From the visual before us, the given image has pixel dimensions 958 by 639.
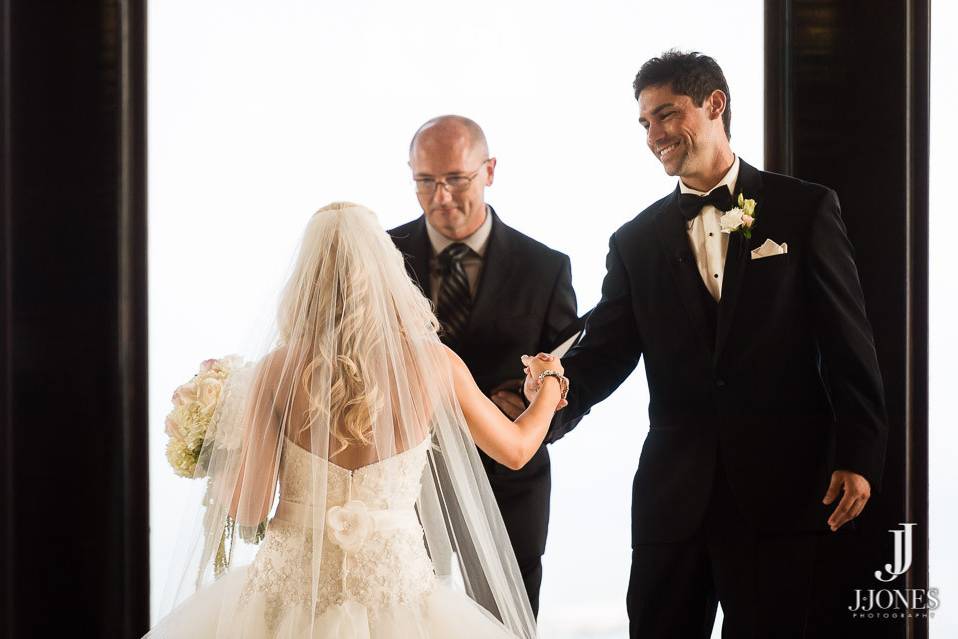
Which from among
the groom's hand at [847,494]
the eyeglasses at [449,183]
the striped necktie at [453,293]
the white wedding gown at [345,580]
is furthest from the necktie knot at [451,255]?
the groom's hand at [847,494]

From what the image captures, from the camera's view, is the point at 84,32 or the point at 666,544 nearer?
the point at 666,544

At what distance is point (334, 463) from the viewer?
2350 mm

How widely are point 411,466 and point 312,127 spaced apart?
1.52 meters

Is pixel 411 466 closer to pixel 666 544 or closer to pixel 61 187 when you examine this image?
pixel 666 544

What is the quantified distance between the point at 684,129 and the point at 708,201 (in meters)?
0.25

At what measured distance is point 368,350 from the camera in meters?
2.34

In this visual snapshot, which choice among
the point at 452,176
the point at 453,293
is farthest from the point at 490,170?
the point at 453,293

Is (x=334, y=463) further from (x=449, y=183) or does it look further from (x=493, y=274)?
(x=449, y=183)
